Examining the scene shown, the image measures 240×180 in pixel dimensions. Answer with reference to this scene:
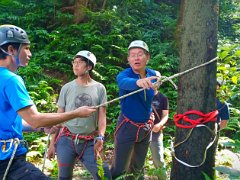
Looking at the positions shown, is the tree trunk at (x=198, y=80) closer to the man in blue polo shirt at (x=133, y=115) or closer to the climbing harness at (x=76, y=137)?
the man in blue polo shirt at (x=133, y=115)

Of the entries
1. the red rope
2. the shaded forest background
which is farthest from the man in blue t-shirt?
the shaded forest background

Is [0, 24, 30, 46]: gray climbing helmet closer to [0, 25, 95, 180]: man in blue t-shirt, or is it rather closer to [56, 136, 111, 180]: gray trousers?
[0, 25, 95, 180]: man in blue t-shirt

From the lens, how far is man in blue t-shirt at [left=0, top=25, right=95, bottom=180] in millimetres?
2945

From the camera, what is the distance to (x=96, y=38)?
42.1 feet

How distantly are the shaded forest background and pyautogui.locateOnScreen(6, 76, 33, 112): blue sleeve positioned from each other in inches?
263

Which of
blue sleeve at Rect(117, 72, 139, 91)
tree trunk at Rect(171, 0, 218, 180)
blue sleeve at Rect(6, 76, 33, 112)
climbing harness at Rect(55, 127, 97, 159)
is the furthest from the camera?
climbing harness at Rect(55, 127, 97, 159)

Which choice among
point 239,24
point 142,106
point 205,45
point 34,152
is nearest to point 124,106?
point 142,106

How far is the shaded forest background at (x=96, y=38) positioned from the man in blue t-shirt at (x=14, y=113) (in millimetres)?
6322

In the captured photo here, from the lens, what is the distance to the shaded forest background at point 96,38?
36.9ft

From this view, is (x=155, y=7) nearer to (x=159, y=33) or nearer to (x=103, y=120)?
(x=159, y=33)

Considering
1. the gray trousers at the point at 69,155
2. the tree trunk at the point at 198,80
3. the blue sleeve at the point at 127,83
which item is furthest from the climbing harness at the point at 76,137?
the tree trunk at the point at 198,80

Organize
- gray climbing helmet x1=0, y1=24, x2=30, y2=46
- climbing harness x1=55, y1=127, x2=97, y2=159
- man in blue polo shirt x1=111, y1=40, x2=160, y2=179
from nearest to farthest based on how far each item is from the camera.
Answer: gray climbing helmet x1=0, y1=24, x2=30, y2=46 → man in blue polo shirt x1=111, y1=40, x2=160, y2=179 → climbing harness x1=55, y1=127, x2=97, y2=159

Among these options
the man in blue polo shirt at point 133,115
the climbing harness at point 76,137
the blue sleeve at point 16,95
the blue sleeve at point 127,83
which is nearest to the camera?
the blue sleeve at point 16,95

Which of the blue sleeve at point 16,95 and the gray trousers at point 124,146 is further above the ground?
the blue sleeve at point 16,95
